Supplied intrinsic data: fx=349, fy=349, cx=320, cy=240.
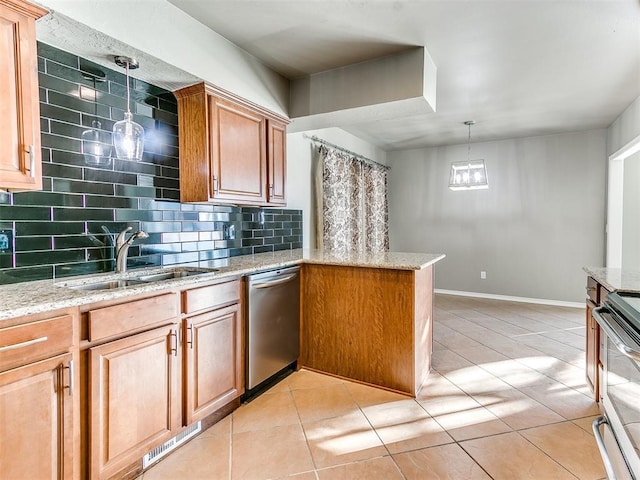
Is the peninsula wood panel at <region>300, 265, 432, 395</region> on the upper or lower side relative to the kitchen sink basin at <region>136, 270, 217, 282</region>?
lower

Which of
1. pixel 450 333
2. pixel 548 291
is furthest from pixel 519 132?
pixel 450 333

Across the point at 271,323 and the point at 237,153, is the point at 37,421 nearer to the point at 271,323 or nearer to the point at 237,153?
the point at 271,323

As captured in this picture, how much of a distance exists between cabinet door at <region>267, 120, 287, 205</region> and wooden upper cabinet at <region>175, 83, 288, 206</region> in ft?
0.10

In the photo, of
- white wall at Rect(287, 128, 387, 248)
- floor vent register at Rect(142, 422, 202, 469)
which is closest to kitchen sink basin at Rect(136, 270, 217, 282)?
floor vent register at Rect(142, 422, 202, 469)

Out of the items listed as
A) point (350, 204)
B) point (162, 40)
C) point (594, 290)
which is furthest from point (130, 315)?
point (350, 204)

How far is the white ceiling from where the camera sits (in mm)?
2035

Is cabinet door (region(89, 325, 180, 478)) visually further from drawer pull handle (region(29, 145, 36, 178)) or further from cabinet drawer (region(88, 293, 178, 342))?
drawer pull handle (region(29, 145, 36, 178))

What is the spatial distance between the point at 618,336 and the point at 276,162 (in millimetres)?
2428

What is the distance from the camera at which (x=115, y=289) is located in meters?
1.53

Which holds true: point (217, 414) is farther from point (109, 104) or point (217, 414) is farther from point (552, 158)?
point (552, 158)

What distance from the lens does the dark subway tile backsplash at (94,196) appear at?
1.72 meters

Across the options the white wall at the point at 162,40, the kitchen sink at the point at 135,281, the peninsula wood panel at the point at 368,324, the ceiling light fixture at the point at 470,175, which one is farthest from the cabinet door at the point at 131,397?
the ceiling light fixture at the point at 470,175

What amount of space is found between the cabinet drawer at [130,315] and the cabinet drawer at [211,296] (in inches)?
3.2

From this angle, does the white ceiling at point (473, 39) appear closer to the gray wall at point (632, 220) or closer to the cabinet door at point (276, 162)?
the cabinet door at point (276, 162)
